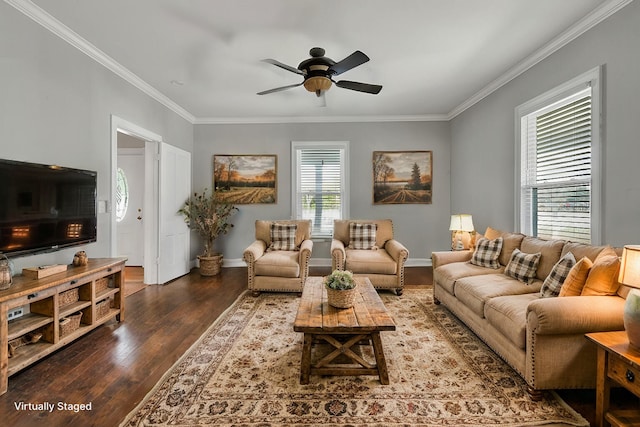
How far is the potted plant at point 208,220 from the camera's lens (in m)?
4.92

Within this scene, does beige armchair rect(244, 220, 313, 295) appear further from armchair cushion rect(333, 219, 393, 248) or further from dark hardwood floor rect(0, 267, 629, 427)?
armchair cushion rect(333, 219, 393, 248)

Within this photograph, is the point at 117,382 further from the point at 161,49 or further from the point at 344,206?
the point at 344,206

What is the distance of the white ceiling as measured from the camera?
2.40m

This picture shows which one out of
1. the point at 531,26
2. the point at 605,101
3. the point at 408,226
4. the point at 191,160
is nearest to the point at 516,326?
the point at 605,101


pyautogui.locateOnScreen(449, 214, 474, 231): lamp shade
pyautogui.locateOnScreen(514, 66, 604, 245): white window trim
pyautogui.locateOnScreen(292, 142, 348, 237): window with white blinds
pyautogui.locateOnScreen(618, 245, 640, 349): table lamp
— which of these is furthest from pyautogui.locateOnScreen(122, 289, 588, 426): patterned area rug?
pyautogui.locateOnScreen(292, 142, 348, 237): window with white blinds

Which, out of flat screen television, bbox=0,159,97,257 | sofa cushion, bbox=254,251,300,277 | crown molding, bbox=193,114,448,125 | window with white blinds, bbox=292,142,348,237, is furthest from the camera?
window with white blinds, bbox=292,142,348,237

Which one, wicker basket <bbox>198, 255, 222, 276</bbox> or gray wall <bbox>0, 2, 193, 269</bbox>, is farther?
wicker basket <bbox>198, 255, 222, 276</bbox>

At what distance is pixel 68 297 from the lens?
8.34 ft

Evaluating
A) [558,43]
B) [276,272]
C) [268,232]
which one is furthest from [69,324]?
[558,43]

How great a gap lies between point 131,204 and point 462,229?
5.78 meters

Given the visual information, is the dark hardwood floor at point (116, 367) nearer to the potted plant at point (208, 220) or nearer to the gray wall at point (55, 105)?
the gray wall at point (55, 105)

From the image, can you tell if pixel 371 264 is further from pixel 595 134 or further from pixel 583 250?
pixel 595 134

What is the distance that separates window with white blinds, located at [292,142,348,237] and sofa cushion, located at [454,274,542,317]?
291 centimetres

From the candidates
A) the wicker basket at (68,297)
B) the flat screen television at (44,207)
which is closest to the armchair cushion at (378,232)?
the flat screen television at (44,207)
